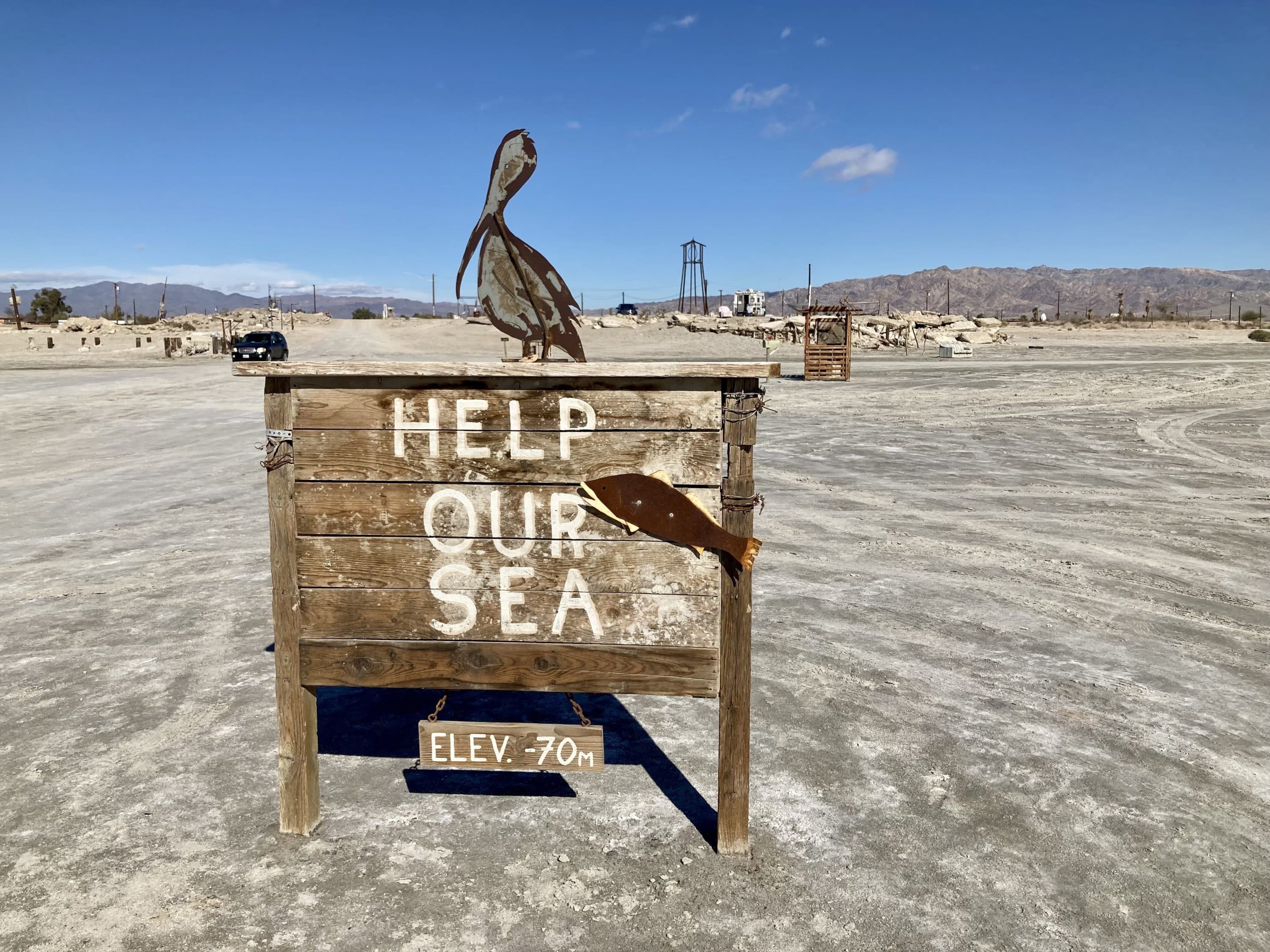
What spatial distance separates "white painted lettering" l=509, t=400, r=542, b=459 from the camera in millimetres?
3643

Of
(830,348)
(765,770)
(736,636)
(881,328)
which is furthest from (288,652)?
(881,328)

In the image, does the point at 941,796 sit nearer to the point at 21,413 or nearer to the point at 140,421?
the point at 140,421

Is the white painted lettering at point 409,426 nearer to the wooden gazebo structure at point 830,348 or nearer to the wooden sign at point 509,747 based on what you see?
the wooden sign at point 509,747

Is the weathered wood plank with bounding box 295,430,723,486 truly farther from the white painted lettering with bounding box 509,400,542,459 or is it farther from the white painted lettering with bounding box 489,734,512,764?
the white painted lettering with bounding box 489,734,512,764

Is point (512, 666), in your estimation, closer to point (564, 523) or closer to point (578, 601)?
point (578, 601)

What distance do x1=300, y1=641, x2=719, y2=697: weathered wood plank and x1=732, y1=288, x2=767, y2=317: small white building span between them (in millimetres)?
83458

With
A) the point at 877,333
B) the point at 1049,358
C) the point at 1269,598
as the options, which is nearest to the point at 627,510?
the point at 1269,598

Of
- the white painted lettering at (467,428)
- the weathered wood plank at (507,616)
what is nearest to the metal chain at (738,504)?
the weathered wood plank at (507,616)

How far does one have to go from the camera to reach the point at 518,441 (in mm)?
3650

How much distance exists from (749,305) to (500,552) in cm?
9545

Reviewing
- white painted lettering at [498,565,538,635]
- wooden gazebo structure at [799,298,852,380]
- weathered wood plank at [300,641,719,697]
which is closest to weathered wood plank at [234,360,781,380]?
white painted lettering at [498,565,538,635]

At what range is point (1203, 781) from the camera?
14.0ft

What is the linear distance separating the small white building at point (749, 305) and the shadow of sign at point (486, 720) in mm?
82003

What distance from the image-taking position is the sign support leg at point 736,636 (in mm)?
3537
